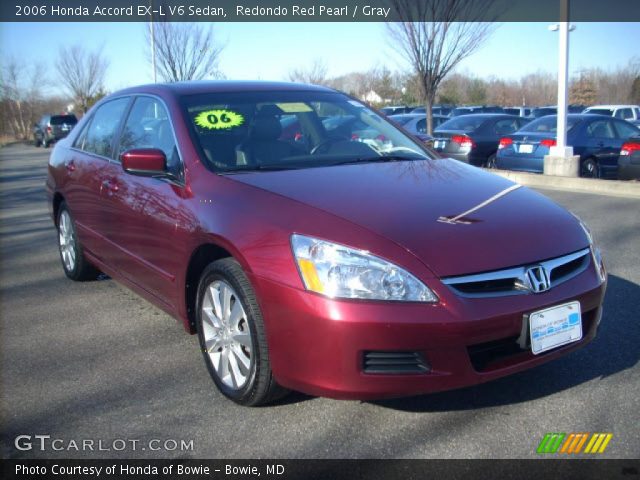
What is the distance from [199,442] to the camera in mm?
2859

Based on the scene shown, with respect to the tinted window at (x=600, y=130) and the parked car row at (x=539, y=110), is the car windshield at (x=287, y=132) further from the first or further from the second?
the parked car row at (x=539, y=110)

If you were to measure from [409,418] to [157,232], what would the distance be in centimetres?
178

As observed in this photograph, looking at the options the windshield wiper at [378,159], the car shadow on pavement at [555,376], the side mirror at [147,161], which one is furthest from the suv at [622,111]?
the side mirror at [147,161]

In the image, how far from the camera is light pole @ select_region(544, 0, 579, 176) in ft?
36.3

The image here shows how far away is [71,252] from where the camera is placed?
5.55m

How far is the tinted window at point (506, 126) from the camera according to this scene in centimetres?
1396

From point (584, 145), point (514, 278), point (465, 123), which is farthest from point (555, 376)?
point (465, 123)

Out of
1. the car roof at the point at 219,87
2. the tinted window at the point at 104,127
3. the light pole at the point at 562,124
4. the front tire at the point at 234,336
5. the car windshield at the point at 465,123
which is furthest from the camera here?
the car windshield at the point at 465,123

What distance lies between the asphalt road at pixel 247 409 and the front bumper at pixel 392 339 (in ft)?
1.01

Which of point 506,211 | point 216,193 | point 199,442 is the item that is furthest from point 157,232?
point 506,211

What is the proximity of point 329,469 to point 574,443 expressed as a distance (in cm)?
107

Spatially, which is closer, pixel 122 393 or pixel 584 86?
pixel 122 393

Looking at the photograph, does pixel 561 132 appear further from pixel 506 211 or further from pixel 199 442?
pixel 199 442

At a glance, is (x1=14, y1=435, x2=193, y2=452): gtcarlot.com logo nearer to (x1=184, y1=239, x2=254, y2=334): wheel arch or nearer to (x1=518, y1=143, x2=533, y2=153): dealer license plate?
(x1=184, y1=239, x2=254, y2=334): wheel arch
